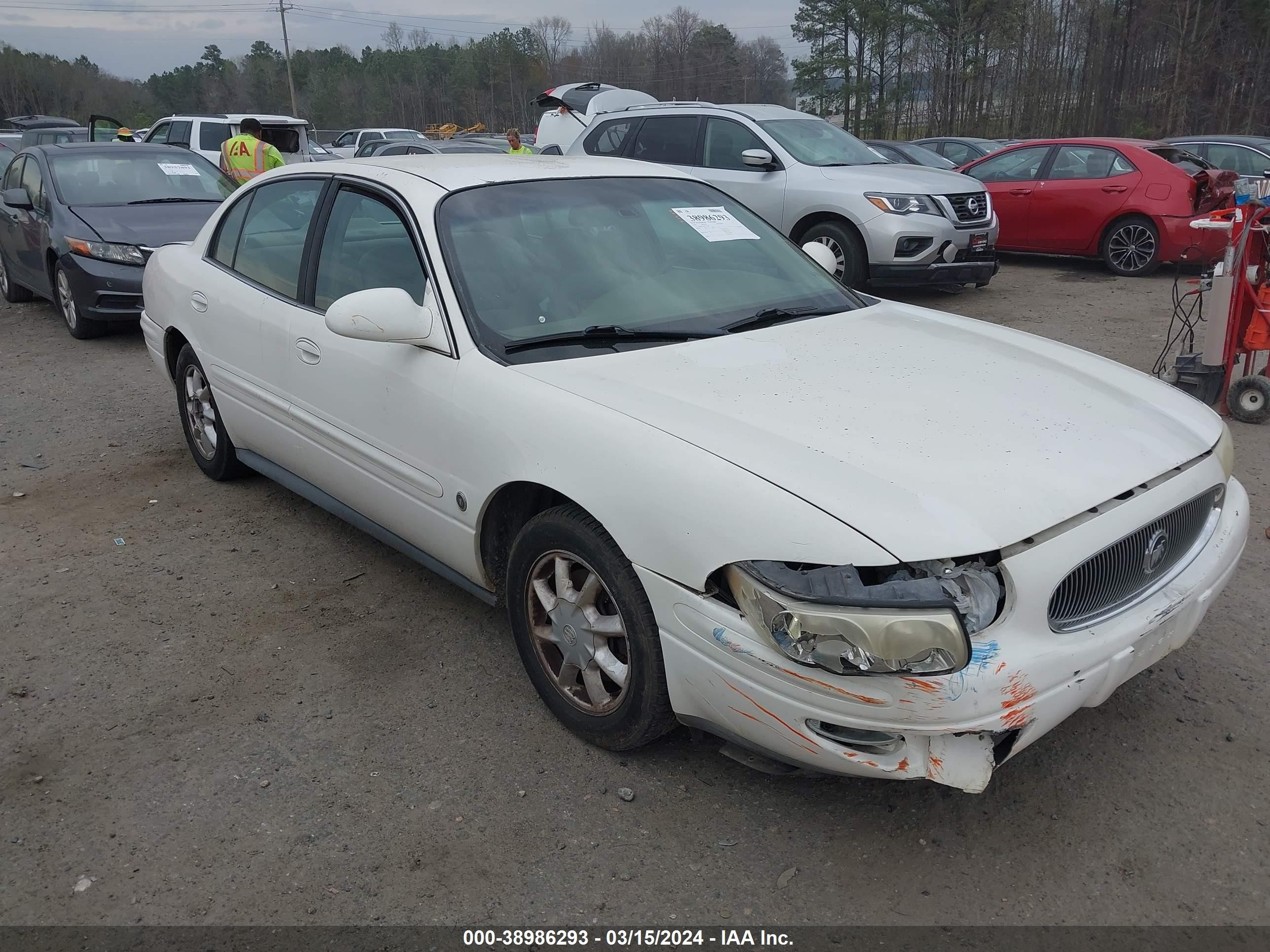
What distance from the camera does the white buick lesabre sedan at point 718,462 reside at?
221 cm

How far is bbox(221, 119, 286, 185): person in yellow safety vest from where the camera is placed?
405 inches

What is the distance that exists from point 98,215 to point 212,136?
880 centimetres

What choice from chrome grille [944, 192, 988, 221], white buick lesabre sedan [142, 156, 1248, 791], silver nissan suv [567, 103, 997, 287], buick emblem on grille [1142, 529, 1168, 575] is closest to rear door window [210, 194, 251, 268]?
white buick lesabre sedan [142, 156, 1248, 791]

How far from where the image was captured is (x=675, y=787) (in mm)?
2770

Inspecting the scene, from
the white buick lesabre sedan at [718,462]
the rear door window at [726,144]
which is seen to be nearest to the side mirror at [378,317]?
the white buick lesabre sedan at [718,462]

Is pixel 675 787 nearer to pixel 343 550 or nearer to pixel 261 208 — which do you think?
pixel 343 550

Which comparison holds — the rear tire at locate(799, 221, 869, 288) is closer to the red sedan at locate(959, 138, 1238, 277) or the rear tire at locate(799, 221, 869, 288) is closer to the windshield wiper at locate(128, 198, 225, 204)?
the red sedan at locate(959, 138, 1238, 277)

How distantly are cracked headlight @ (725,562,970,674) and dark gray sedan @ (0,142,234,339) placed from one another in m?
7.55

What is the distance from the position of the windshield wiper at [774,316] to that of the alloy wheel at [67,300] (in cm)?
714

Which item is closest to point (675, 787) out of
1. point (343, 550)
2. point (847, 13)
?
point (343, 550)

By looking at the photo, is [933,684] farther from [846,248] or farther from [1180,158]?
[1180,158]

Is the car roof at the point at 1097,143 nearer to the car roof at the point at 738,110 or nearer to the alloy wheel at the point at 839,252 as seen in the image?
the car roof at the point at 738,110

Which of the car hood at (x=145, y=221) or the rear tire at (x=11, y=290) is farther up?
the car hood at (x=145, y=221)

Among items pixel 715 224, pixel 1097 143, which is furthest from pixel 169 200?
pixel 1097 143
